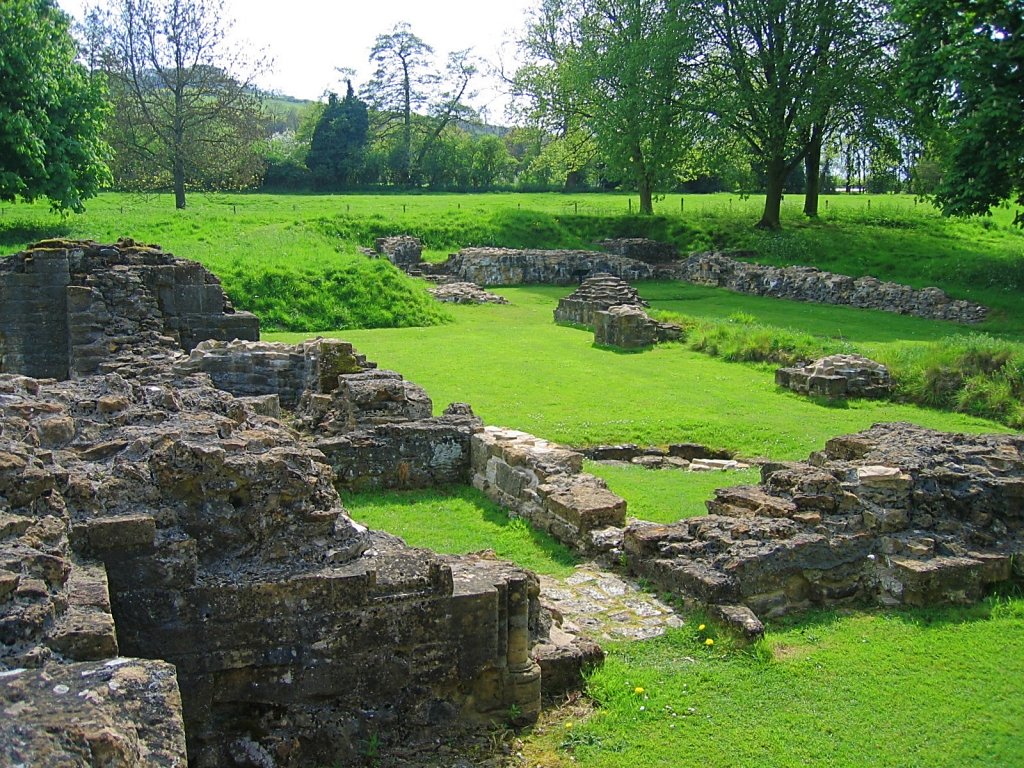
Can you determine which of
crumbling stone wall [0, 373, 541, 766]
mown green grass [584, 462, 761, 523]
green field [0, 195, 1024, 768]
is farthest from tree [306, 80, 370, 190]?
crumbling stone wall [0, 373, 541, 766]

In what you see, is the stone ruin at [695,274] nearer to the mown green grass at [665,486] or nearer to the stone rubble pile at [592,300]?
the stone rubble pile at [592,300]

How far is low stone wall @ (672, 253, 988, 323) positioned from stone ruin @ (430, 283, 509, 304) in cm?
860

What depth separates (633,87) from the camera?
37344 millimetres

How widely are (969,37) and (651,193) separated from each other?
981 inches

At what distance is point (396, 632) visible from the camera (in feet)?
17.7

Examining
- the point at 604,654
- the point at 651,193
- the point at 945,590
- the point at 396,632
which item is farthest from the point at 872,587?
the point at 651,193

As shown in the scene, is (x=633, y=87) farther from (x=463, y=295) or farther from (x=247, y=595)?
(x=247, y=595)

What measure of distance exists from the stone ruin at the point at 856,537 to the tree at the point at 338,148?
5182cm

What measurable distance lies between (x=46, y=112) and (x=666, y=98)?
21.5 metres

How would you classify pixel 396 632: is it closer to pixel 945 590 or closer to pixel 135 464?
pixel 135 464

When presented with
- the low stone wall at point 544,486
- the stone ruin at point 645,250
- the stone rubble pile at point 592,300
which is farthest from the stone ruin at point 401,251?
the low stone wall at point 544,486

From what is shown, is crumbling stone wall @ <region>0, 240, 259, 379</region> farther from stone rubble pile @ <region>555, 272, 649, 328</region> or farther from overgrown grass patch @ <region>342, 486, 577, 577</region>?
stone rubble pile @ <region>555, 272, 649, 328</region>

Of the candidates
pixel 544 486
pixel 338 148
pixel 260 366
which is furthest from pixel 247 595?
pixel 338 148

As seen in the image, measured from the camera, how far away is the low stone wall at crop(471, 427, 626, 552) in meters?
8.81
